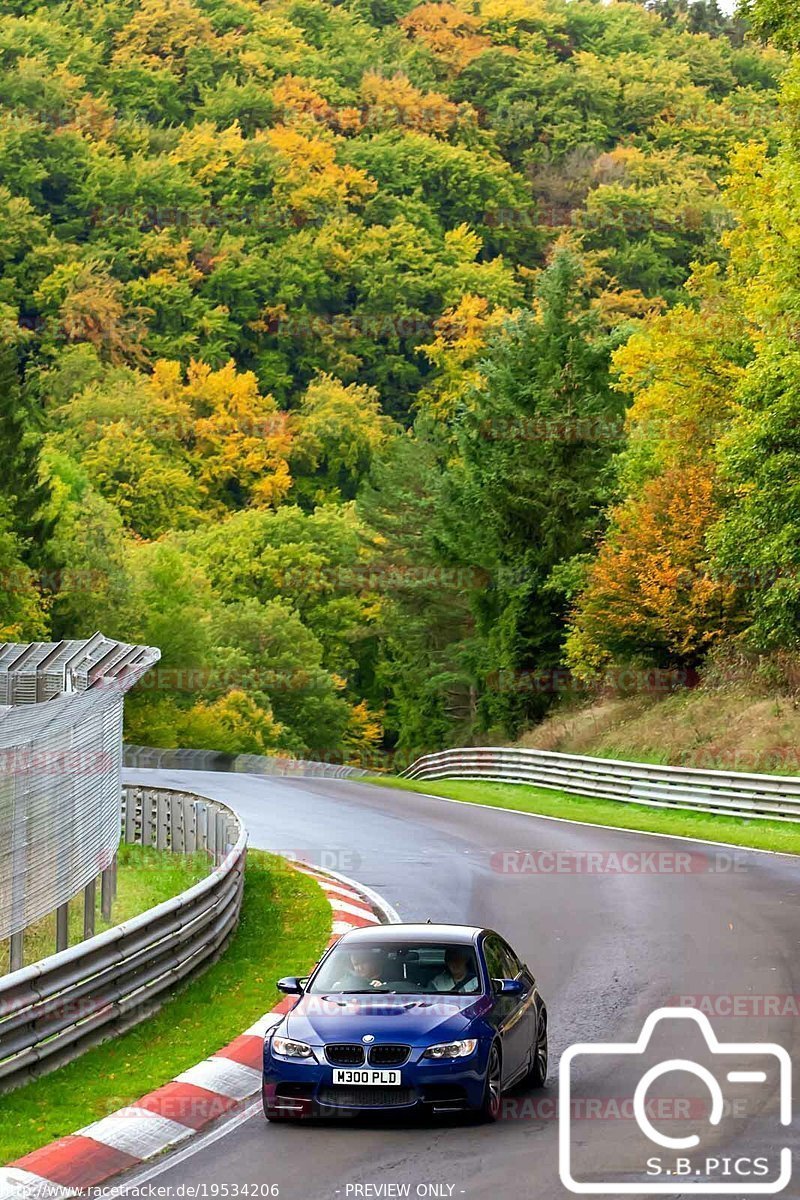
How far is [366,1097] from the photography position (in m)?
10.9

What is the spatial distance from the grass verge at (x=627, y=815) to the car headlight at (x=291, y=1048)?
18.2m

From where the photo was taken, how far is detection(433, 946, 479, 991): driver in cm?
1188

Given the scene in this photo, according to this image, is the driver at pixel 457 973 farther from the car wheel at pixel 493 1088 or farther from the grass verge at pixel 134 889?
the grass verge at pixel 134 889

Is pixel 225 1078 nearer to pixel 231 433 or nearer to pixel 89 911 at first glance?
pixel 89 911

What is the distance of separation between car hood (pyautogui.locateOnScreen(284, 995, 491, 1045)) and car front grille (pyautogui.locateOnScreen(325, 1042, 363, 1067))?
0.14ft

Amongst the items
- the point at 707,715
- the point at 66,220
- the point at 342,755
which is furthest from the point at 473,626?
the point at 66,220

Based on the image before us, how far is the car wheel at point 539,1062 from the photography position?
40.1 feet

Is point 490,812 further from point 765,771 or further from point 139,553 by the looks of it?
point 139,553

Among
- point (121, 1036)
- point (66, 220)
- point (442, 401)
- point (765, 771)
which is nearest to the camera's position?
point (121, 1036)

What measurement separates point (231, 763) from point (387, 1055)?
54.7m

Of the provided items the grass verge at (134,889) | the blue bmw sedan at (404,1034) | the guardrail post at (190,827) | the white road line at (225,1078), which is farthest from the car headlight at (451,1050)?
the guardrail post at (190,827)

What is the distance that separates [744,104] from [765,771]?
5455 inches

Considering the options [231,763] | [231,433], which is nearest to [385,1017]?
[231,763]

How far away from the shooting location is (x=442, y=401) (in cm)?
12888
